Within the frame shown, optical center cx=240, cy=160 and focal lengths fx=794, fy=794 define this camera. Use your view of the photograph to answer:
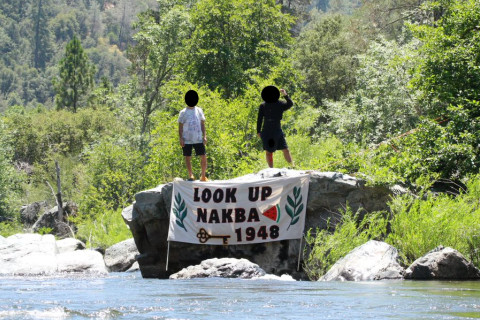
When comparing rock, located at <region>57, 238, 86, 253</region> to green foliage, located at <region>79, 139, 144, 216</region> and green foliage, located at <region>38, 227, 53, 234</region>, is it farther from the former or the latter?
green foliage, located at <region>38, 227, 53, 234</region>

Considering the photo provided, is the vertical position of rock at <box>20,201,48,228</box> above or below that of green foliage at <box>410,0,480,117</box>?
below

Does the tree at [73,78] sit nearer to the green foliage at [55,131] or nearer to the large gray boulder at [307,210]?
the green foliage at [55,131]

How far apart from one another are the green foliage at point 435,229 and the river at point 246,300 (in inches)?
71.5

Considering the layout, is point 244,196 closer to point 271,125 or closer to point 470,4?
point 271,125

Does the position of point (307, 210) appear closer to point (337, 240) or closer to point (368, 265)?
point (337, 240)

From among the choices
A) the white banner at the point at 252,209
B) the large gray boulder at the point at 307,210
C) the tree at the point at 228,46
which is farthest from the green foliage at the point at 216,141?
the white banner at the point at 252,209

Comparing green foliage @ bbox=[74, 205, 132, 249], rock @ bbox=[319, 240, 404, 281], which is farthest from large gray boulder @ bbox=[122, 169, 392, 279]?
green foliage @ bbox=[74, 205, 132, 249]

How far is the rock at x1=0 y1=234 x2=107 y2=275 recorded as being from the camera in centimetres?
1770

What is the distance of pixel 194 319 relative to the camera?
7.88m

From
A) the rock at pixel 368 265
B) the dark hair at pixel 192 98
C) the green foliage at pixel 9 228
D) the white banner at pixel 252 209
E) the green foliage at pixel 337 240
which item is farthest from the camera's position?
the green foliage at pixel 9 228

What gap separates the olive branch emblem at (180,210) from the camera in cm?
1484

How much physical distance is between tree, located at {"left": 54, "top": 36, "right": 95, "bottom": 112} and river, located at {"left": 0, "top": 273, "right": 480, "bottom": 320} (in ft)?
196

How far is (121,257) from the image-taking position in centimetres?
2109

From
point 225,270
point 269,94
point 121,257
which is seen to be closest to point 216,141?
point 121,257
